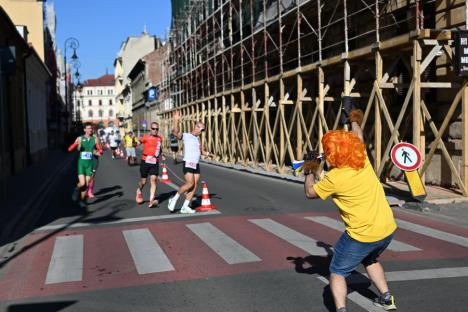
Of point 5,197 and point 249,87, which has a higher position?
point 249,87

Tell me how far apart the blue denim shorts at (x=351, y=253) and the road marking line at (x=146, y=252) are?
8.46 feet

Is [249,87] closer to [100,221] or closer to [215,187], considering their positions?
[215,187]

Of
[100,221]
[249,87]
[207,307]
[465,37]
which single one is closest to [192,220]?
[100,221]

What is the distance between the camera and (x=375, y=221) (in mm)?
4246

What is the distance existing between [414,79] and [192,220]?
228 inches

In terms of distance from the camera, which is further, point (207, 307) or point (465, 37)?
point (465, 37)

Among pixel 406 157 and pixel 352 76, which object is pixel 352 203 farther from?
pixel 352 76

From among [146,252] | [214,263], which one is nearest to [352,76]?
[146,252]

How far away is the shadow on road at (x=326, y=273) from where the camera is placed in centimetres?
519

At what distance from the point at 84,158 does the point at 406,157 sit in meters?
7.04

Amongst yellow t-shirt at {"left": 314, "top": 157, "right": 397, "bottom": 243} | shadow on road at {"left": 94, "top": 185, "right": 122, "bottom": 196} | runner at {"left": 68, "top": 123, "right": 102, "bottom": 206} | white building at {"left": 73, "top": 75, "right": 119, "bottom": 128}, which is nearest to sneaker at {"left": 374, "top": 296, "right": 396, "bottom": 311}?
yellow t-shirt at {"left": 314, "top": 157, "right": 397, "bottom": 243}

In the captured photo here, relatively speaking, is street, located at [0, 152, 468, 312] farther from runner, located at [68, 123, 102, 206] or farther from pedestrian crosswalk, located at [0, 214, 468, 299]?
runner, located at [68, 123, 102, 206]

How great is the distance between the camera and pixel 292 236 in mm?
8234

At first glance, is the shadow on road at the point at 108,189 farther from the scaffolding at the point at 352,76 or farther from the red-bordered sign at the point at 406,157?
the red-bordered sign at the point at 406,157
